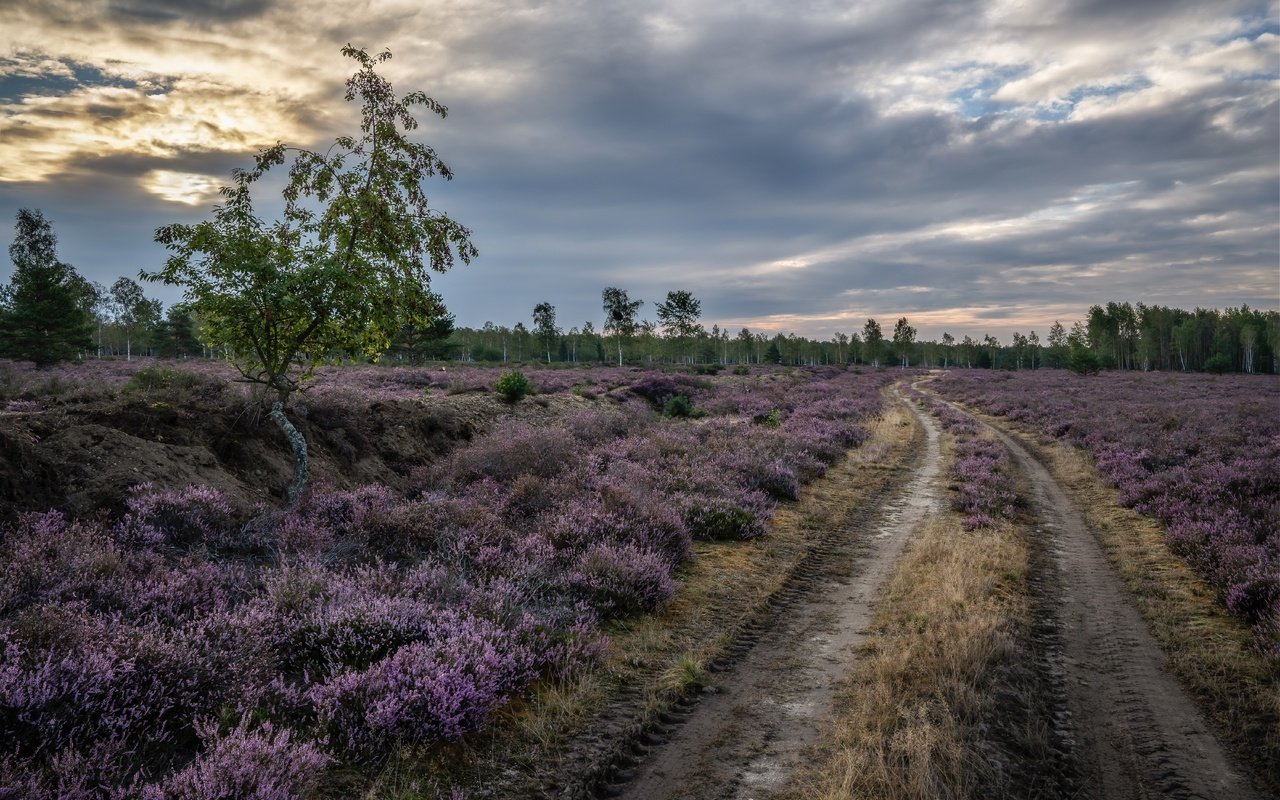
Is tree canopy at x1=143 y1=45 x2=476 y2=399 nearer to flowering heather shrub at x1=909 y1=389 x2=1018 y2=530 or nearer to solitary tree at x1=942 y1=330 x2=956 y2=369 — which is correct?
flowering heather shrub at x1=909 y1=389 x2=1018 y2=530

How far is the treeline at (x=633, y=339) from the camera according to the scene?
39844 millimetres

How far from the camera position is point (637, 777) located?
14.8ft

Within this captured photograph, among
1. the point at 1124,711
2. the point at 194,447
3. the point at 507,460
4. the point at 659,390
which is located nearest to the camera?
the point at 1124,711

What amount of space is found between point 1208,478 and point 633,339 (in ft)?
339

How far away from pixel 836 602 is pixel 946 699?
109 inches

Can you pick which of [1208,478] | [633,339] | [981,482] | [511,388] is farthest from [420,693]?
[633,339]

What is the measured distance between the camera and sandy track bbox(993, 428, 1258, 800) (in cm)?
448

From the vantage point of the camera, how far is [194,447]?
36.2ft

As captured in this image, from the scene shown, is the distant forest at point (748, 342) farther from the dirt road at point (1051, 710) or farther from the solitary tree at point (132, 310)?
the dirt road at point (1051, 710)

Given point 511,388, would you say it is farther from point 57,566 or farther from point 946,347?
point 946,347

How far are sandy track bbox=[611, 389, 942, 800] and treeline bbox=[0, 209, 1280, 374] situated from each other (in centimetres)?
892

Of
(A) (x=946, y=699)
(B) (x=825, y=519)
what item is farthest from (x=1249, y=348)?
(A) (x=946, y=699)

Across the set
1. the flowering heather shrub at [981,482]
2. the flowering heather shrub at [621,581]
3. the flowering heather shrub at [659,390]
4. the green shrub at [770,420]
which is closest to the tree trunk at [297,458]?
the flowering heather shrub at [621,581]

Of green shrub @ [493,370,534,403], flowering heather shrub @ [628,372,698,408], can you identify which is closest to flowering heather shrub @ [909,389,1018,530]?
flowering heather shrub @ [628,372,698,408]
